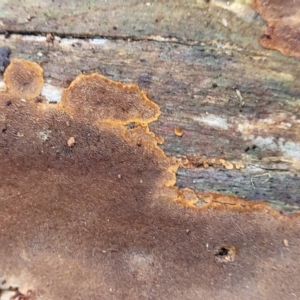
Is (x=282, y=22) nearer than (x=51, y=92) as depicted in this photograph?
Yes

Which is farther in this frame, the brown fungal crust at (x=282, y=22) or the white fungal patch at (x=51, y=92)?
the white fungal patch at (x=51, y=92)

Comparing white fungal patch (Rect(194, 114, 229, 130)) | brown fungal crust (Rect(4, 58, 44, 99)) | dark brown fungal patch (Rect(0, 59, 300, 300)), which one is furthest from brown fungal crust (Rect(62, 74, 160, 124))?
white fungal patch (Rect(194, 114, 229, 130))

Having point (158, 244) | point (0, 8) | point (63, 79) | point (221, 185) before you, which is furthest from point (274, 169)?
point (0, 8)

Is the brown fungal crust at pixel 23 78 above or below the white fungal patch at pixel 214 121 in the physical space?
above

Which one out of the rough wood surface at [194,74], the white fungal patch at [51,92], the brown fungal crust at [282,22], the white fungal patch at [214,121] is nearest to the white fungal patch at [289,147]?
the rough wood surface at [194,74]

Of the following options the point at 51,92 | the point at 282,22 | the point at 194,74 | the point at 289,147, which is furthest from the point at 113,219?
the point at 282,22

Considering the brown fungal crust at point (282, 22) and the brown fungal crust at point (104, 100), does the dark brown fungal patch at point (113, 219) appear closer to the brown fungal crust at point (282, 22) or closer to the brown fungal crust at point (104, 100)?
the brown fungal crust at point (104, 100)

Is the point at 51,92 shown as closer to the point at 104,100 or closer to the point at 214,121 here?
the point at 104,100
